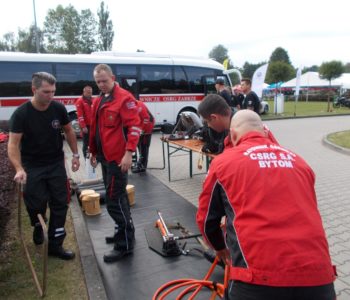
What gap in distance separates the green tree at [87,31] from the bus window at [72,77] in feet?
145

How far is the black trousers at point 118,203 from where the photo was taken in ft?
11.1

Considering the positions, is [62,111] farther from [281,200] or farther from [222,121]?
[281,200]

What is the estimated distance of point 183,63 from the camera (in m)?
14.8

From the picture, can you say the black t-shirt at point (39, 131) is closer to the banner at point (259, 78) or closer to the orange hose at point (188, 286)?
the orange hose at point (188, 286)

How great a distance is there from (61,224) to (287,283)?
2.76 meters

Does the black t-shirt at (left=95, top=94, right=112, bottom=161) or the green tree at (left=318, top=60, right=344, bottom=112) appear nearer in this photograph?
the black t-shirt at (left=95, top=94, right=112, bottom=161)

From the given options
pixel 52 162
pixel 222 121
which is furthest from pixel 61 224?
pixel 222 121

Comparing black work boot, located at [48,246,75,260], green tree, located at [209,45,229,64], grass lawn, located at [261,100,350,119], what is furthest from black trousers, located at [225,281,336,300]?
green tree, located at [209,45,229,64]

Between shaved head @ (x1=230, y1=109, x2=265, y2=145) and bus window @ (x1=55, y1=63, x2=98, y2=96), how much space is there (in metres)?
11.5

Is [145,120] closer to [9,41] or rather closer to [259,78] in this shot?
[259,78]

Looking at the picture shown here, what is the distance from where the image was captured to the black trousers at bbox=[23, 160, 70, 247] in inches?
135

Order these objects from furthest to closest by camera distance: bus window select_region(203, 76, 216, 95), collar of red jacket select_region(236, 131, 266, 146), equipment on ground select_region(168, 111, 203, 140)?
bus window select_region(203, 76, 216, 95) → equipment on ground select_region(168, 111, 203, 140) → collar of red jacket select_region(236, 131, 266, 146)

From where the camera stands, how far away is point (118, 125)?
3.34 meters

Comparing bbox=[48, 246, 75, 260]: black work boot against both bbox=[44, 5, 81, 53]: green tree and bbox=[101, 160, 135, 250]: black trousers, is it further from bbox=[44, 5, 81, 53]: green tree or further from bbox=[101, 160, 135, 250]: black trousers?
bbox=[44, 5, 81, 53]: green tree
